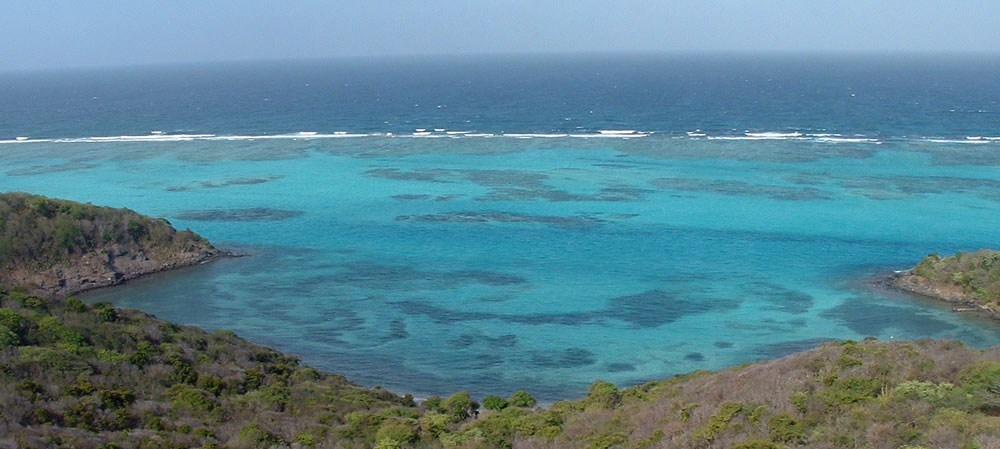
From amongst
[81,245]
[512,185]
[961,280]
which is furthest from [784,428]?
[512,185]

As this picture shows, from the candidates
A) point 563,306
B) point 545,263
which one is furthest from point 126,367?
point 545,263

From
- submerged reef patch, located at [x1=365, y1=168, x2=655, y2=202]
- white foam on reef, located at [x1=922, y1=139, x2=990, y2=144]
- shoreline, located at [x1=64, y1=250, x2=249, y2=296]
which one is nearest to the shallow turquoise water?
submerged reef patch, located at [x1=365, y1=168, x2=655, y2=202]

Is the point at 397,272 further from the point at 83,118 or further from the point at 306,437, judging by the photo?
the point at 83,118

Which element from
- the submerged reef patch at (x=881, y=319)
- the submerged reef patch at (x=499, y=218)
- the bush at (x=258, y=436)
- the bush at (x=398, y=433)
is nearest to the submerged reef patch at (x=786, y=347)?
the submerged reef patch at (x=881, y=319)

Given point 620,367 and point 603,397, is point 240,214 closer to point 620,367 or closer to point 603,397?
point 620,367

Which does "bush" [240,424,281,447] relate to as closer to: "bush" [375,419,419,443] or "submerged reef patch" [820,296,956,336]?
"bush" [375,419,419,443]

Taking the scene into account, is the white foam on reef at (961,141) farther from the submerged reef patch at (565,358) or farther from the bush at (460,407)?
A: the bush at (460,407)
